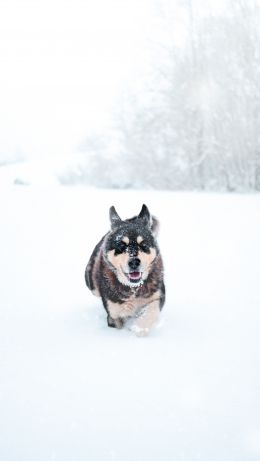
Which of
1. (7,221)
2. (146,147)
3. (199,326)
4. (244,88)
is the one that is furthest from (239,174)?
(199,326)

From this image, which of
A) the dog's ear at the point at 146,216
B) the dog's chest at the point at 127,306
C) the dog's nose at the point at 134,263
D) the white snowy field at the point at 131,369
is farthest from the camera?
the dog's ear at the point at 146,216

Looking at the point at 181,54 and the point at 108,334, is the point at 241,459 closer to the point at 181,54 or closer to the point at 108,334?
the point at 108,334

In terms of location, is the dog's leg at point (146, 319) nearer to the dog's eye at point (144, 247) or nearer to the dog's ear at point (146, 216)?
the dog's eye at point (144, 247)

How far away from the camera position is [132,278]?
4266mm

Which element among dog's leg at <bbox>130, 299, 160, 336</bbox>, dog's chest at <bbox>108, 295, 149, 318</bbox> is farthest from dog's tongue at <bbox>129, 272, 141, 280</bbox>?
dog's leg at <bbox>130, 299, 160, 336</bbox>

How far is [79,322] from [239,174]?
1819 centimetres

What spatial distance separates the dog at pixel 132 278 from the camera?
4246mm

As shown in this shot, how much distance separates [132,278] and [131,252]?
0.24m

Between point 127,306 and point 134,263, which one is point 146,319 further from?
point 134,263

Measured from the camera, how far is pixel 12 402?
3049 mm

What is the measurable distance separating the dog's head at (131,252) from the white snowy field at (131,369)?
54 cm

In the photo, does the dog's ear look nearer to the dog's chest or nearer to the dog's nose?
the dog's nose

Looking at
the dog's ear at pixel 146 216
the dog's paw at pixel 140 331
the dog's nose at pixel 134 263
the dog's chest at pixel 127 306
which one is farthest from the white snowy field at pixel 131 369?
the dog's ear at pixel 146 216

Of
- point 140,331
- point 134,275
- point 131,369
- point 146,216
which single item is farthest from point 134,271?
point 131,369
